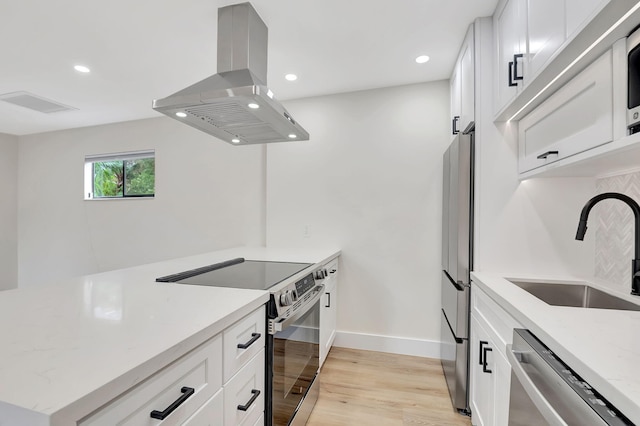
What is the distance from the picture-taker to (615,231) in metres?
1.45

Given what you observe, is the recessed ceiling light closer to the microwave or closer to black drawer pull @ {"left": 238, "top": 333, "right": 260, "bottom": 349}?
black drawer pull @ {"left": 238, "top": 333, "right": 260, "bottom": 349}

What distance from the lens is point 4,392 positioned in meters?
0.51

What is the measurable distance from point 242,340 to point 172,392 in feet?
1.13

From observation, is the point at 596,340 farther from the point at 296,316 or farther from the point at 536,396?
the point at 296,316

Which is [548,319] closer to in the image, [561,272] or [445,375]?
[561,272]

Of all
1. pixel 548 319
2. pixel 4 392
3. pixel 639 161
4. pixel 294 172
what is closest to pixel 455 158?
pixel 639 161

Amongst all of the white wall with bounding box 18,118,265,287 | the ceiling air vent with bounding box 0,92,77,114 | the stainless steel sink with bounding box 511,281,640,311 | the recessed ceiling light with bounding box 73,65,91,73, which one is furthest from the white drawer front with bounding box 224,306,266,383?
the ceiling air vent with bounding box 0,92,77,114

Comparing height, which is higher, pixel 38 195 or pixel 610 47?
pixel 610 47

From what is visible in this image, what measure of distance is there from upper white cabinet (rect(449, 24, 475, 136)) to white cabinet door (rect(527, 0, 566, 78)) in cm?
54

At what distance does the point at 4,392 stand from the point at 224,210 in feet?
9.38

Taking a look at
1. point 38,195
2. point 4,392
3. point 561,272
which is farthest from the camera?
point 38,195

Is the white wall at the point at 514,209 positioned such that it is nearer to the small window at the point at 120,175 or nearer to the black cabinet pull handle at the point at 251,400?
the black cabinet pull handle at the point at 251,400

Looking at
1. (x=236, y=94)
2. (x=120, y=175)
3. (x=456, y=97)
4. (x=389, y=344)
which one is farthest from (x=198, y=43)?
(x=389, y=344)

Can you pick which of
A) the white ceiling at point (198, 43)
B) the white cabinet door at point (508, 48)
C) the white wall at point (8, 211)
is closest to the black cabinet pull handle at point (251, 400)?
the white cabinet door at point (508, 48)
